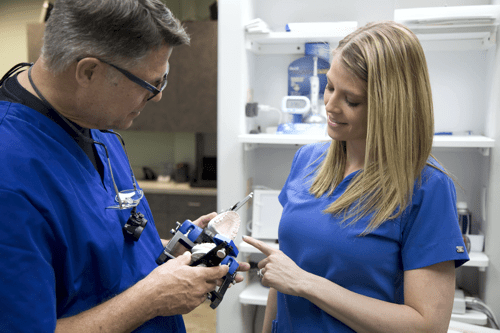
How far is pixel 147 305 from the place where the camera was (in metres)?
0.84

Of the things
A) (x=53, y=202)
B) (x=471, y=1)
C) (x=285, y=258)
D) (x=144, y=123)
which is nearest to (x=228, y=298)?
(x=285, y=258)

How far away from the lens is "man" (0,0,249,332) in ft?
2.31

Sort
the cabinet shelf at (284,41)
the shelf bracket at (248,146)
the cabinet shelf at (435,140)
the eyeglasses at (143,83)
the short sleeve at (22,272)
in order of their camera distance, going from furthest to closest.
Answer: the shelf bracket at (248,146) → the cabinet shelf at (284,41) → the cabinet shelf at (435,140) → the eyeglasses at (143,83) → the short sleeve at (22,272)

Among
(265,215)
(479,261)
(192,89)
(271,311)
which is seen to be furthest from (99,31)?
(192,89)

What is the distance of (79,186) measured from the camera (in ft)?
2.80

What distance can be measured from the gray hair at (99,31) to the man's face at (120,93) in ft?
0.09

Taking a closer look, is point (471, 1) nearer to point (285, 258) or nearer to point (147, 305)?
point (285, 258)

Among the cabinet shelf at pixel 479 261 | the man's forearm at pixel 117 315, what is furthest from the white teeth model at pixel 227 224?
the cabinet shelf at pixel 479 261

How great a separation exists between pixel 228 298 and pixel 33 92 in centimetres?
147

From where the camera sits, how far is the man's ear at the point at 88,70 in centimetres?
78

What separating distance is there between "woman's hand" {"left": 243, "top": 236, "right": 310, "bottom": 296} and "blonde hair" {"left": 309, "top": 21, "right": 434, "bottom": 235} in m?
0.20

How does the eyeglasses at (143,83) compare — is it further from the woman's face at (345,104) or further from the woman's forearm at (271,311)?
the woman's forearm at (271,311)

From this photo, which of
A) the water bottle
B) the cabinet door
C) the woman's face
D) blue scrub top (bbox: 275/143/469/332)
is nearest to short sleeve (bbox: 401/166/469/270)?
blue scrub top (bbox: 275/143/469/332)

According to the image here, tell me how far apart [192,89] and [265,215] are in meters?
1.90
